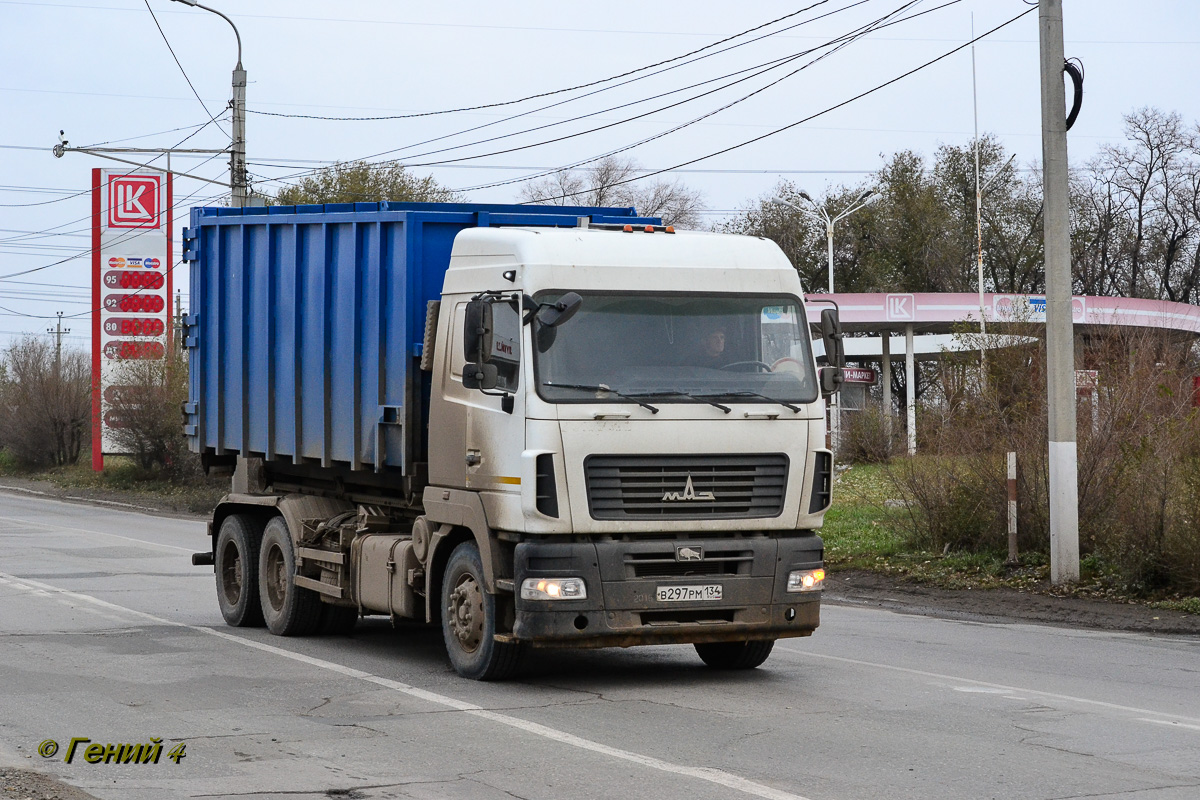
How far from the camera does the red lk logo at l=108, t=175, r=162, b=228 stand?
5131 centimetres

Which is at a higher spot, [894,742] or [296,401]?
[296,401]

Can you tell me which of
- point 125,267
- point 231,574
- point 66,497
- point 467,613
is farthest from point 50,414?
point 467,613

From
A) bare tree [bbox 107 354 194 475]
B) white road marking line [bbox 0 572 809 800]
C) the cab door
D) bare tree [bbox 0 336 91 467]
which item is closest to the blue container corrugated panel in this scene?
the cab door

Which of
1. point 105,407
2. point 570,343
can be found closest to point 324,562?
point 570,343

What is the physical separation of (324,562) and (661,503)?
12.4ft

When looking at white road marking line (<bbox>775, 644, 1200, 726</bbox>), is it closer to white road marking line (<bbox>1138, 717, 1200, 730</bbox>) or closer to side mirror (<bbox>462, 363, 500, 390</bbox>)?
white road marking line (<bbox>1138, 717, 1200, 730</bbox>)

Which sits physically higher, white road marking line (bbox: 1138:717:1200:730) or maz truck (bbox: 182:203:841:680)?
maz truck (bbox: 182:203:841:680)

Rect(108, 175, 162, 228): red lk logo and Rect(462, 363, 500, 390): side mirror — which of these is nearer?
Rect(462, 363, 500, 390): side mirror

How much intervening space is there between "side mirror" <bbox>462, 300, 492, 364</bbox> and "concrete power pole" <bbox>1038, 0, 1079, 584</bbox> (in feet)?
27.3

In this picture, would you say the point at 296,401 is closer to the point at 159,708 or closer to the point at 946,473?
the point at 159,708

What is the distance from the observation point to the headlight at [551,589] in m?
9.26

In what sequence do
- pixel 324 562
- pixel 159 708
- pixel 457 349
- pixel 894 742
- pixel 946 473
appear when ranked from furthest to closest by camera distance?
pixel 946 473, pixel 324 562, pixel 457 349, pixel 159 708, pixel 894 742

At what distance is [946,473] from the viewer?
1806cm

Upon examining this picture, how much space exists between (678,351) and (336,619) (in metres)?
4.75
